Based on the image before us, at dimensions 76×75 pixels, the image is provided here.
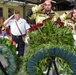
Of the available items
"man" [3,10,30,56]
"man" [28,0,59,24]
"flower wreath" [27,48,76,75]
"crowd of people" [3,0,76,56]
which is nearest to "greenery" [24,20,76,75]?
"flower wreath" [27,48,76,75]

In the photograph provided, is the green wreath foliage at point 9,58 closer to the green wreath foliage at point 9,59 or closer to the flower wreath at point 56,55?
the green wreath foliage at point 9,59

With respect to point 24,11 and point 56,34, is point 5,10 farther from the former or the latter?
point 56,34

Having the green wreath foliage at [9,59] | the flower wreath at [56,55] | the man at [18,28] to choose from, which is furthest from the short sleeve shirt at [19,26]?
the flower wreath at [56,55]

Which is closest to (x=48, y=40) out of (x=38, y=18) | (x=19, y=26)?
(x=38, y=18)

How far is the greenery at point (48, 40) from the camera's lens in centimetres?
362

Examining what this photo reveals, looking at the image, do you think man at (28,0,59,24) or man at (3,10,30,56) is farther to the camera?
man at (3,10,30,56)

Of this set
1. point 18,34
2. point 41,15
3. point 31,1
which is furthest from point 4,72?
point 31,1

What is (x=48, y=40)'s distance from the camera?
3777 mm

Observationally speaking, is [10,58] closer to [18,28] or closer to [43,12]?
[43,12]

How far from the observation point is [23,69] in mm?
3855

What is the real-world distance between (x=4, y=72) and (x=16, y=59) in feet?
0.76

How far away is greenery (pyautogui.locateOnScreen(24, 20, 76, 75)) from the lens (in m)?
3.62

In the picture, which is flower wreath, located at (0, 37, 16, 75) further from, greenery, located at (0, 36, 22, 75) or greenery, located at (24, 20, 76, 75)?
greenery, located at (24, 20, 76, 75)

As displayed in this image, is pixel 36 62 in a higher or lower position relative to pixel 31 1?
higher
